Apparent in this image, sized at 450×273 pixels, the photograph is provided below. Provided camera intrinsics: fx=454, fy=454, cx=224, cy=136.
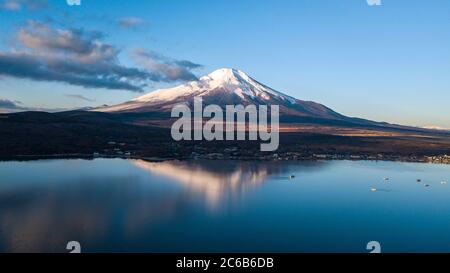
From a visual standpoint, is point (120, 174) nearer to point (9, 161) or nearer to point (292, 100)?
point (9, 161)

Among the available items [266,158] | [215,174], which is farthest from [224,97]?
[215,174]

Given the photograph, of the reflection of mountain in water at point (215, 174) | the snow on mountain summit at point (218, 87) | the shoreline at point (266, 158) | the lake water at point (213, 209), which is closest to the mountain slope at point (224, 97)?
the snow on mountain summit at point (218, 87)

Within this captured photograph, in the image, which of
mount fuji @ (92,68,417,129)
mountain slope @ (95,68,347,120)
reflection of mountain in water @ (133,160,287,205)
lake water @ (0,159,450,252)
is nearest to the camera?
lake water @ (0,159,450,252)

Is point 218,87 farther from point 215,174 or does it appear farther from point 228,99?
point 215,174

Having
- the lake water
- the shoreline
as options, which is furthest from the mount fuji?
the lake water

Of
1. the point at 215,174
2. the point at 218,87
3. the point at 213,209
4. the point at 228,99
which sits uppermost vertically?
the point at 218,87

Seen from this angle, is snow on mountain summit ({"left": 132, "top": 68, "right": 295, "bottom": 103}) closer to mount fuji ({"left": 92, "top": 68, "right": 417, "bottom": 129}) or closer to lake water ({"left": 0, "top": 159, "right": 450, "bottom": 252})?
mount fuji ({"left": 92, "top": 68, "right": 417, "bottom": 129})

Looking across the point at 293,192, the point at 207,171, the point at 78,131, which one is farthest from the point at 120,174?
the point at 78,131
